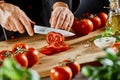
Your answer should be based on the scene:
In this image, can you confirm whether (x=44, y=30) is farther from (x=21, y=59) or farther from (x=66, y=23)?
(x=21, y=59)

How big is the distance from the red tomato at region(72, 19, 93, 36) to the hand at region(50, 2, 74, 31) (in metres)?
0.14

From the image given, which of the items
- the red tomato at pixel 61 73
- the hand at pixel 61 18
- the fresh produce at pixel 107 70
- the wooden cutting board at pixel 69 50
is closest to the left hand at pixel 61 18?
the hand at pixel 61 18

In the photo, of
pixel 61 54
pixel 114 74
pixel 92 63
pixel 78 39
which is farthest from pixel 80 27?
pixel 114 74

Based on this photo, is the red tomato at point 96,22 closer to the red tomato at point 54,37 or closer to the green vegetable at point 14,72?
the red tomato at point 54,37

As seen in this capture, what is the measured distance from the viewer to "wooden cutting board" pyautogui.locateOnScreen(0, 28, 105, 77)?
1.25 metres

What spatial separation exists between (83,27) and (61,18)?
0.21 meters

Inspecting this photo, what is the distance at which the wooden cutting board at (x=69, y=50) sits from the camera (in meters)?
1.25

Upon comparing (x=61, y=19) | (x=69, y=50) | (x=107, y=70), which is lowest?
(x=69, y=50)

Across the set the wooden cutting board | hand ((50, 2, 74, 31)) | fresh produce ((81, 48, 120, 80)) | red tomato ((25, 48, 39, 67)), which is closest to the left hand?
hand ((50, 2, 74, 31))

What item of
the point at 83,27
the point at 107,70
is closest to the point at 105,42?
the point at 83,27

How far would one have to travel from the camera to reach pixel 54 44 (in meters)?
1.47

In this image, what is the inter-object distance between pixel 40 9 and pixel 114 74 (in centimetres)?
128

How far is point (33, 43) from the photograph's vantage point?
5.19ft

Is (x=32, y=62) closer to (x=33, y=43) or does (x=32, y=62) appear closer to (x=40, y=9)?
(x=33, y=43)
